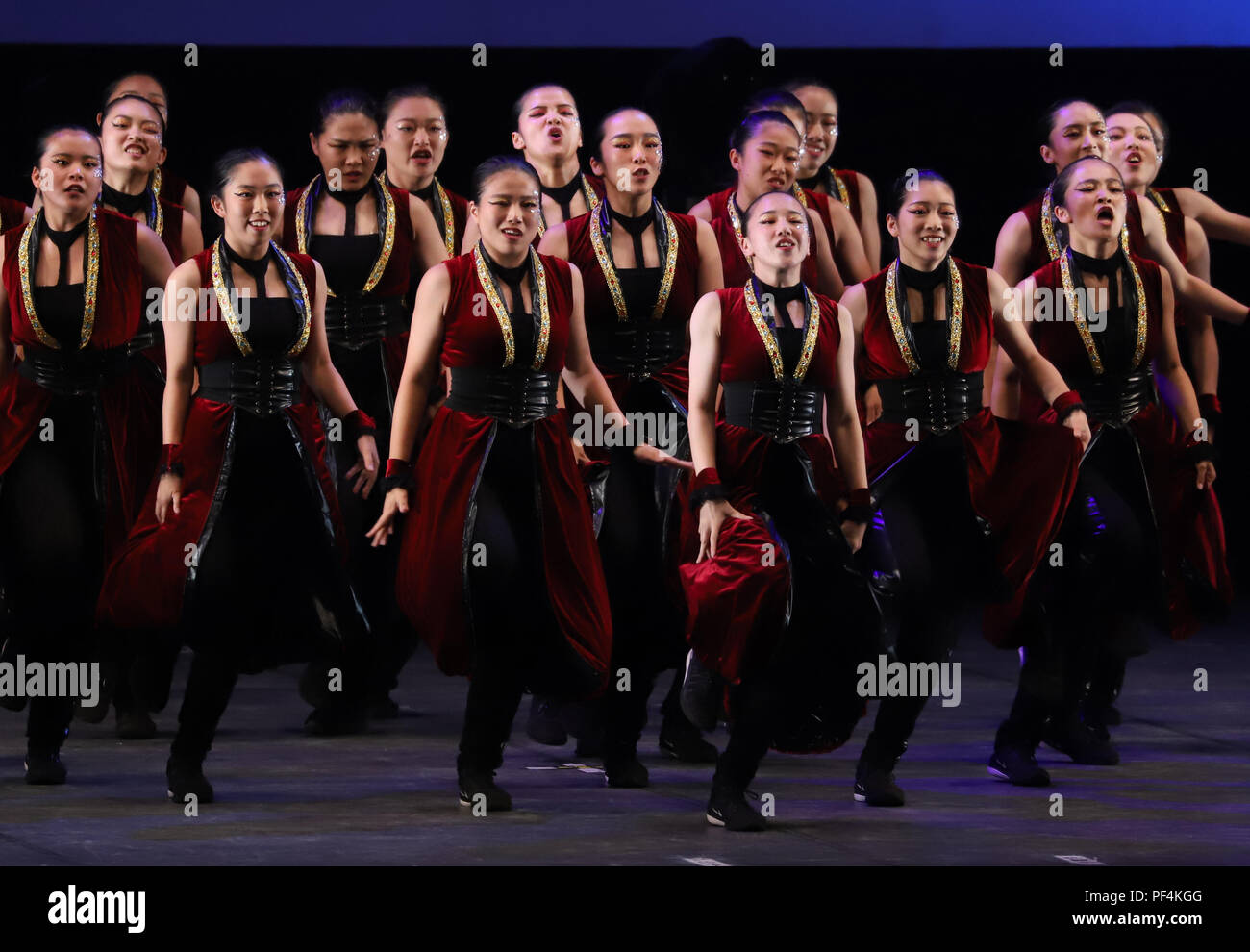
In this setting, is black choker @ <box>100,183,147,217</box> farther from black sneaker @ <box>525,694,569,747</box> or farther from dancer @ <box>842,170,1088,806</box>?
dancer @ <box>842,170,1088,806</box>

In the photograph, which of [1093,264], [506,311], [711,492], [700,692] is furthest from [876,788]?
[1093,264]

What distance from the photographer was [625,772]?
5.35 meters

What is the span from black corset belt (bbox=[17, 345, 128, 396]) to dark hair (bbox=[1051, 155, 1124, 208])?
2.29 meters

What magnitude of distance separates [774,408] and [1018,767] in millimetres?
1077

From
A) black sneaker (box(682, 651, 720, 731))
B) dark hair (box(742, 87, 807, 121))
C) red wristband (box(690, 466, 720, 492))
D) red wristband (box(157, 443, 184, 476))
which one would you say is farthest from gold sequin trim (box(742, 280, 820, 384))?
red wristband (box(157, 443, 184, 476))

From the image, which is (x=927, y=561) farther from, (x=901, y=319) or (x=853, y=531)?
(x=901, y=319)

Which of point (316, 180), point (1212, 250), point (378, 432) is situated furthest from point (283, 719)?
point (1212, 250)

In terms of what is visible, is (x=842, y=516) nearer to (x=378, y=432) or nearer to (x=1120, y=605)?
(x=1120, y=605)

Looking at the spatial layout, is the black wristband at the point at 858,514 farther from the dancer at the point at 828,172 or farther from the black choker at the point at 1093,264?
the dancer at the point at 828,172

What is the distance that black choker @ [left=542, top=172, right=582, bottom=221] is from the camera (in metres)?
6.06

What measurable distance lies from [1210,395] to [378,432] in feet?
6.96
